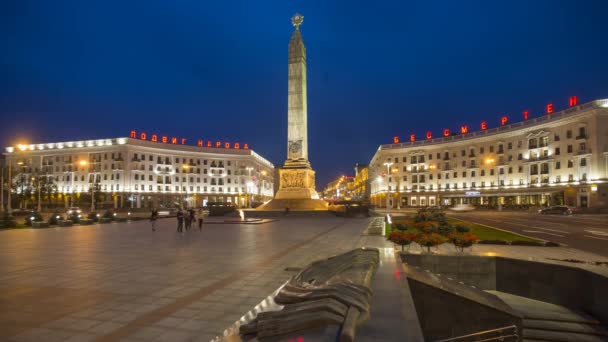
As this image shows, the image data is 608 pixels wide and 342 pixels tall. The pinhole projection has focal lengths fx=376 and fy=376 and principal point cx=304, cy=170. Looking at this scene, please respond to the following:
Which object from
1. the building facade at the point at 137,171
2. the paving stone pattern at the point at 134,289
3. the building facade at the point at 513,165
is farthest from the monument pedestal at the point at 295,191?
the building facade at the point at 137,171

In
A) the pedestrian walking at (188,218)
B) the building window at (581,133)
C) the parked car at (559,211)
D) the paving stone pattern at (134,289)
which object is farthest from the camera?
the building window at (581,133)

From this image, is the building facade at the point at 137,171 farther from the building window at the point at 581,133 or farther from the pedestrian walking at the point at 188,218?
the pedestrian walking at the point at 188,218

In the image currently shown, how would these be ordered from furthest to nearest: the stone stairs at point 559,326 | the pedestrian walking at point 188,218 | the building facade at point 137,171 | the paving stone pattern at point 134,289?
the building facade at point 137,171
the pedestrian walking at point 188,218
the stone stairs at point 559,326
the paving stone pattern at point 134,289

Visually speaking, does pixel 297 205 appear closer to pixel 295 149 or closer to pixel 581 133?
pixel 295 149

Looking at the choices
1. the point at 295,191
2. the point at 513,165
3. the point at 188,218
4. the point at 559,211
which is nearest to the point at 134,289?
the point at 188,218

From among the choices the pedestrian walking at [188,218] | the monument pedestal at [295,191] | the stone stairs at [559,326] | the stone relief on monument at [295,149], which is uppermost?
the stone relief on monument at [295,149]

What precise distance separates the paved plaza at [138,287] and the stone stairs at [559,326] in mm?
3396

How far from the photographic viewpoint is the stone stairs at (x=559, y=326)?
7484 millimetres

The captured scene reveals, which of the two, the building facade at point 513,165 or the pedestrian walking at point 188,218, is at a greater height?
the building facade at point 513,165

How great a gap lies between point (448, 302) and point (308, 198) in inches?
1415

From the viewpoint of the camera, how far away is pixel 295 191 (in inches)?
1689

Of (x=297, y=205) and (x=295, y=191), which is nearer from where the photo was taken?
(x=297, y=205)

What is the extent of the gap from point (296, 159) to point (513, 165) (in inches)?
2247

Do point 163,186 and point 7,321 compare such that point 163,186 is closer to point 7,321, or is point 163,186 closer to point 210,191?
point 210,191
